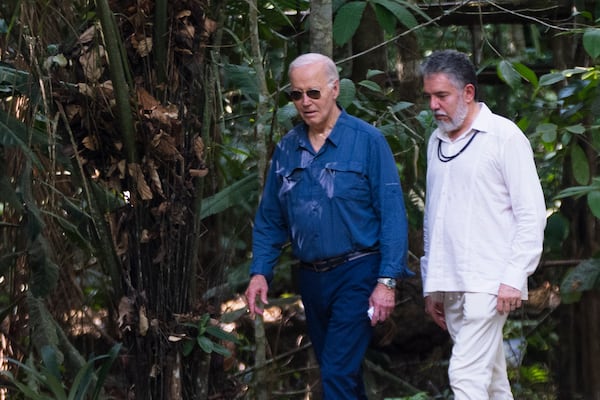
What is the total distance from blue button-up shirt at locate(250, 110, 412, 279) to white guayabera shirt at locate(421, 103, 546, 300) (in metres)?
0.18

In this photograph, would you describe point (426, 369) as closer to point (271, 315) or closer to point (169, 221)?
point (271, 315)

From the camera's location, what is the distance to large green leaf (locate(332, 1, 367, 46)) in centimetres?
515

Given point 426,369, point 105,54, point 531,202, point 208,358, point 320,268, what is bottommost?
point 426,369

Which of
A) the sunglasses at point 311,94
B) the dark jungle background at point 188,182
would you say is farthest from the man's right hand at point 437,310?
the sunglasses at point 311,94

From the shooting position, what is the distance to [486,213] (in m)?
4.01

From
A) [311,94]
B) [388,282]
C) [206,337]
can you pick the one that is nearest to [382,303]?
[388,282]

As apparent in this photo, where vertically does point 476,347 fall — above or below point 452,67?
below

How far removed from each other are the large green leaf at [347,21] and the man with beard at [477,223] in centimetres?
109

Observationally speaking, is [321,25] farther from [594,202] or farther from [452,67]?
[594,202]

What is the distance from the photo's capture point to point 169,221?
168 inches

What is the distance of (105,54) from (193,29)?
37 centimetres

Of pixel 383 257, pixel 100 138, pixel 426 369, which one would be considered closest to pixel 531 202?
pixel 383 257

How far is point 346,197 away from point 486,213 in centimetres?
58

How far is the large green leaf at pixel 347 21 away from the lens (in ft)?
16.9
